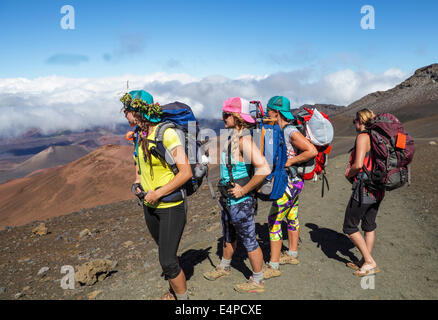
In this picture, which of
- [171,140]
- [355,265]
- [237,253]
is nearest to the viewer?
[171,140]

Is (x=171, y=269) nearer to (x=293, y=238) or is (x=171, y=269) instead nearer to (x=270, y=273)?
(x=270, y=273)

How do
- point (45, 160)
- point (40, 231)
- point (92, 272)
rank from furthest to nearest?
point (45, 160), point (40, 231), point (92, 272)

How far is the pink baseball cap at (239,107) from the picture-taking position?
8.24ft

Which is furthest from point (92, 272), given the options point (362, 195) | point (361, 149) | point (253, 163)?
point (361, 149)

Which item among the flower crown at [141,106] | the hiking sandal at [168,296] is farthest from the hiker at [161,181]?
the hiking sandal at [168,296]

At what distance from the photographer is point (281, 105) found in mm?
3084

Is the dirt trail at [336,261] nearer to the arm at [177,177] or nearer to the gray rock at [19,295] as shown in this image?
the arm at [177,177]

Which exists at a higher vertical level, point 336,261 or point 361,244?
point 361,244

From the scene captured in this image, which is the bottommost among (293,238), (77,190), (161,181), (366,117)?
(77,190)

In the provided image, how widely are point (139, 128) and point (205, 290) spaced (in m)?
1.81

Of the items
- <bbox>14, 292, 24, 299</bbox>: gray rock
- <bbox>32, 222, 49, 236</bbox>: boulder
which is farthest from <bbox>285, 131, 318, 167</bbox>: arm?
<bbox>32, 222, 49, 236</bbox>: boulder

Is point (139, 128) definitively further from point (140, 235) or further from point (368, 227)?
point (140, 235)

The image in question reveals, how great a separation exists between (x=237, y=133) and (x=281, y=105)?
827 mm
